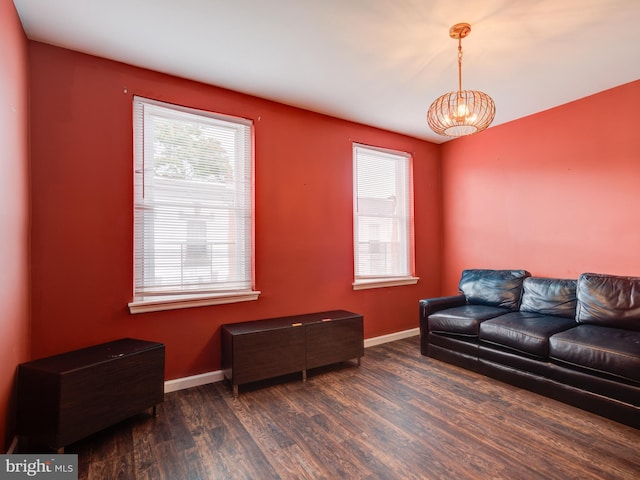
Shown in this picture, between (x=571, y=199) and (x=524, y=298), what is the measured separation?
115 centimetres

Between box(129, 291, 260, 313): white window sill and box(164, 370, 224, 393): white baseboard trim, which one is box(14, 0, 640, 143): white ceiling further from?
box(164, 370, 224, 393): white baseboard trim

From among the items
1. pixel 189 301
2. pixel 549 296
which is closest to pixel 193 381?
pixel 189 301

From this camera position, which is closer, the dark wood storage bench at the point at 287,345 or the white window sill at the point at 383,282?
the dark wood storage bench at the point at 287,345

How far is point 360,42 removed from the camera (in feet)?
7.78

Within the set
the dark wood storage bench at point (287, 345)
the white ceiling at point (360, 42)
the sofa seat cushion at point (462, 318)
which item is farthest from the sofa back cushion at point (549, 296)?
the white ceiling at point (360, 42)

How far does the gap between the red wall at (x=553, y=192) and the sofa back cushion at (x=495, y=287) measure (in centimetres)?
30

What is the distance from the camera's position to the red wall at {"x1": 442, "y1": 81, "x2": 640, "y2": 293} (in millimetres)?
3027

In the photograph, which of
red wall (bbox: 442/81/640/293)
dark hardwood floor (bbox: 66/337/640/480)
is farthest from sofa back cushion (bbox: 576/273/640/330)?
dark hardwood floor (bbox: 66/337/640/480)

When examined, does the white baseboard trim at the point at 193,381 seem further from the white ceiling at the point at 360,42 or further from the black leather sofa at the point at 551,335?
the white ceiling at the point at 360,42

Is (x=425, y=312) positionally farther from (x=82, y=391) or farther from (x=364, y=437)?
(x=82, y=391)

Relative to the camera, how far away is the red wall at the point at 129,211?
2316 millimetres

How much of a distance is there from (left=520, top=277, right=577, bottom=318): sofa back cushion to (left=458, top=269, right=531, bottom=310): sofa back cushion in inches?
3.3

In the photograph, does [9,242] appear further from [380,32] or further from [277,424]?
[380,32]

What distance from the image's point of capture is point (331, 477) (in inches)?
67.3
